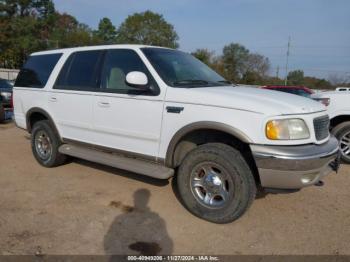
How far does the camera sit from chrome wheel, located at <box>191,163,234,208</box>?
389 cm

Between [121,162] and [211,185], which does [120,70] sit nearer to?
[121,162]

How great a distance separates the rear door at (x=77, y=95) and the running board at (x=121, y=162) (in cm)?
17

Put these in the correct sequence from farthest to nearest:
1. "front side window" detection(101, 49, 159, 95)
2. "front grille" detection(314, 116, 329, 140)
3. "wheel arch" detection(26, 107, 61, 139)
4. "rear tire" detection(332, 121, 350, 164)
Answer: "rear tire" detection(332, 121, 350, 164) < "wheel arch" detection(26, 107, 61, 139) < "front side window" detection(101, 49, 159, 95) < "front grille" detection(314, 116, 329, 140)

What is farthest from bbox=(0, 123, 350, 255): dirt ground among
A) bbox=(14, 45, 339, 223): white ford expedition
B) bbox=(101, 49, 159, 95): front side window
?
bbox=(101, 49, 159, 95): front side window

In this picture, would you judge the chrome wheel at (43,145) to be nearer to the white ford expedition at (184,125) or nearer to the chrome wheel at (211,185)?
the white ford expedition at (184,125)

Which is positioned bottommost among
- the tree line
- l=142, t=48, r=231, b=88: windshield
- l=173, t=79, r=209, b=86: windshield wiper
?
l=173, t=79, r=209, b=86: windshield wiper

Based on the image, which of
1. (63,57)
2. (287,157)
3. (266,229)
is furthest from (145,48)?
(266,229)

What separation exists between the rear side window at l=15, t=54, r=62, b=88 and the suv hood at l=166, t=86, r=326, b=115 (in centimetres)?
268

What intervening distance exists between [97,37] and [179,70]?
215ft

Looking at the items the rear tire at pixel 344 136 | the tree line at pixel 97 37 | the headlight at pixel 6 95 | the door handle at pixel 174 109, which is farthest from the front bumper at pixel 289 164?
the tree line at pixel 97 37

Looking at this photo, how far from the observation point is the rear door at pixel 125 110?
172 inches

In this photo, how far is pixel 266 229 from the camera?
12.8 feet

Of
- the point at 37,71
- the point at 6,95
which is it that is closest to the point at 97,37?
the point at 6,95

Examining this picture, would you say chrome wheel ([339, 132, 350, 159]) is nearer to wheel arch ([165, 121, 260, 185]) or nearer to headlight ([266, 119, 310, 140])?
wheel arch ([165, 121, 260, 185])
